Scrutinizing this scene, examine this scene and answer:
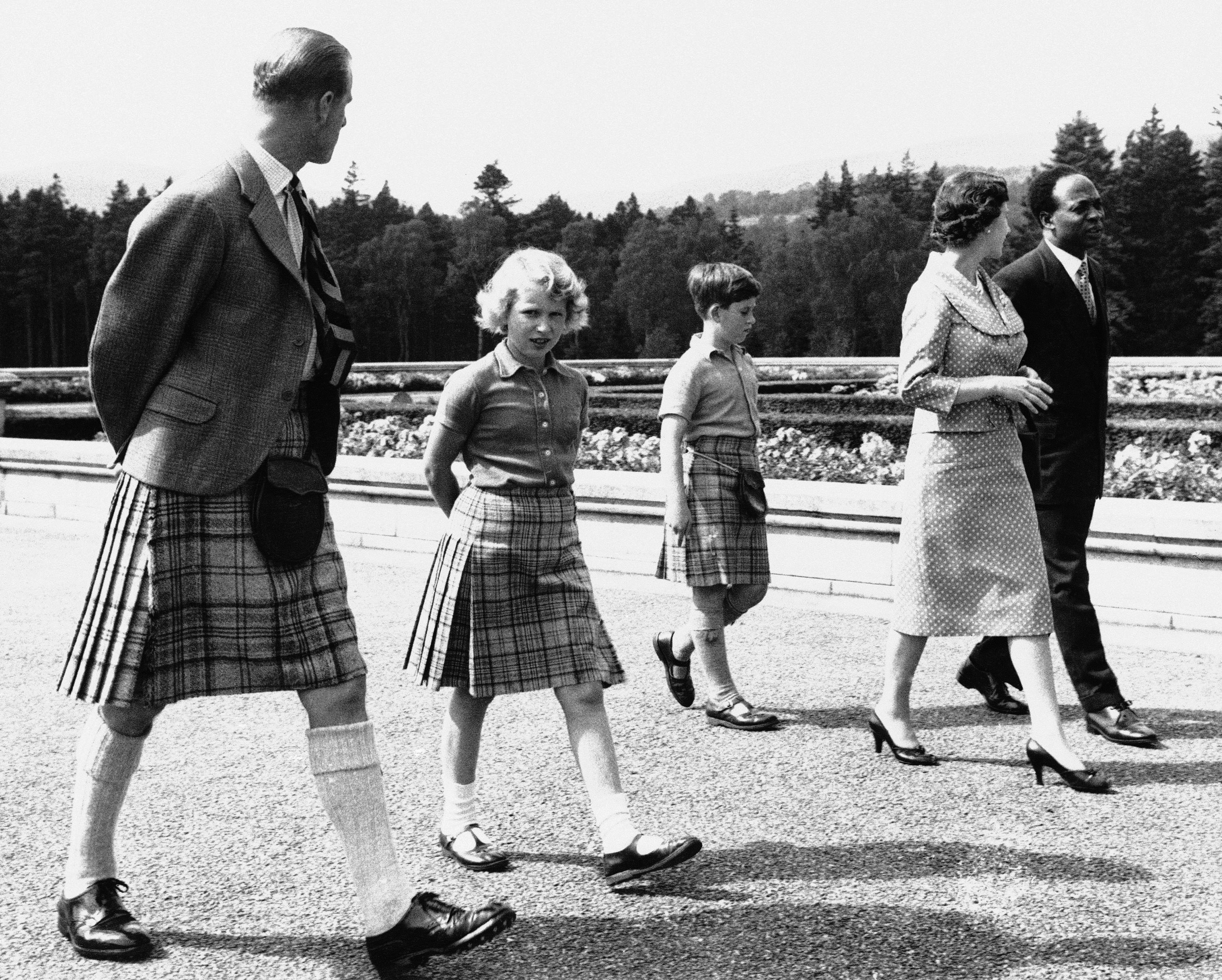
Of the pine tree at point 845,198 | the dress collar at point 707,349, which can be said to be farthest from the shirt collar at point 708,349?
the pine tree at point 845,198

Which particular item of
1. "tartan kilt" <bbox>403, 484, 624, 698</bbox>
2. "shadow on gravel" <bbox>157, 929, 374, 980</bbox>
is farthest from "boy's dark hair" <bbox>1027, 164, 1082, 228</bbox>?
"shadow on gravel" <bbox>157, 929, 374, 980</bbox>

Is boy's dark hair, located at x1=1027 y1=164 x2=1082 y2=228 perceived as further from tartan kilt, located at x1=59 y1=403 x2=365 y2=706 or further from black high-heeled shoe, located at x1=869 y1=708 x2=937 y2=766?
tartan kilt, located at x1=59 y1=403 x2=365 y2=706

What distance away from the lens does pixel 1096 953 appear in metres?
2.97

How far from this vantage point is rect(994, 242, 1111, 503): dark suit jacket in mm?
4812

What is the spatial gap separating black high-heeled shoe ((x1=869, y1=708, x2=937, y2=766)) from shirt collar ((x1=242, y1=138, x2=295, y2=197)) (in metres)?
2.59

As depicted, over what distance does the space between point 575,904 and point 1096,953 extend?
1.13 m

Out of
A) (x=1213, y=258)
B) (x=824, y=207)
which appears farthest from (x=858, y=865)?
(x=824, y=207)

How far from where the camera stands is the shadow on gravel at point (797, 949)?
2900 millimetres

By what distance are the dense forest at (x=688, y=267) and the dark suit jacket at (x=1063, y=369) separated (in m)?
52.0

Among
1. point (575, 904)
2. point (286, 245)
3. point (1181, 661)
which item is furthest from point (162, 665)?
point (1181, 661)

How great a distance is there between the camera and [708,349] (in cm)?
497

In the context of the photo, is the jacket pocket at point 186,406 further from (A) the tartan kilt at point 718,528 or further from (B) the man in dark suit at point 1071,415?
(B) the man in dark suit at point 1071,415

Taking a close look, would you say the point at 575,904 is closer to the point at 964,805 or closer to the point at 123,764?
the point at 123,764

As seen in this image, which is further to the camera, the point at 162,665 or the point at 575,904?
the point at 575,904
